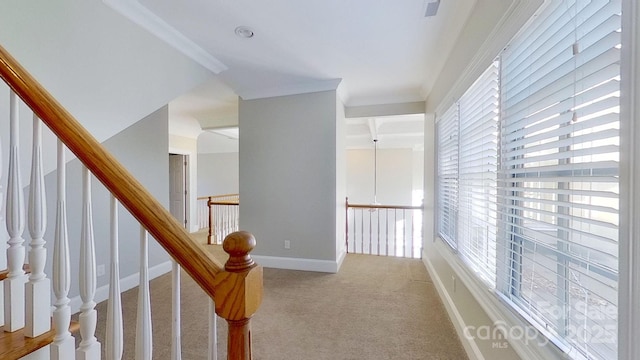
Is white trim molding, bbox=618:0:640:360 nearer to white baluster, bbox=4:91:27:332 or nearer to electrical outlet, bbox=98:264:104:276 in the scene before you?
white baluster, bbox=4:91:27:332

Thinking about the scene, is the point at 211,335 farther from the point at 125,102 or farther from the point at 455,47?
the point at 455,47

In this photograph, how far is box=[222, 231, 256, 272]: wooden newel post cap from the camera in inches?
26.5

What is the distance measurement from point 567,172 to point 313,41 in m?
2.16

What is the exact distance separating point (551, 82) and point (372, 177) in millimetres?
7830

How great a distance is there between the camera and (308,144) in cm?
354

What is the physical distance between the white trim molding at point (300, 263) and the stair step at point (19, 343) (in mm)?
2790

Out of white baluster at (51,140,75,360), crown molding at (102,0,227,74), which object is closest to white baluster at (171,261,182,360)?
white baluster at (51,140,75,360)

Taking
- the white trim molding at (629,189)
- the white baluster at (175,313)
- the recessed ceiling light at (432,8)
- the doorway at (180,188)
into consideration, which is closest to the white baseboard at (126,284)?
the white baluster at (175,313)

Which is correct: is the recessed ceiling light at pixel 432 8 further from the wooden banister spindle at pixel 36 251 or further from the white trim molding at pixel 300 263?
the white trim molding at pixel 300 263

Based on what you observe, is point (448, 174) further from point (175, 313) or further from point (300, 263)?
point (175, 313)

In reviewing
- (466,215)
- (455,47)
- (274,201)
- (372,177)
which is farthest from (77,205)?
(372,177)

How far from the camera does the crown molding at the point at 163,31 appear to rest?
1.87 meters

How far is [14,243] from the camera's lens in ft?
2.78

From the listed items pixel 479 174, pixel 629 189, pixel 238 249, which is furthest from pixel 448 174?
pixel 238 249
